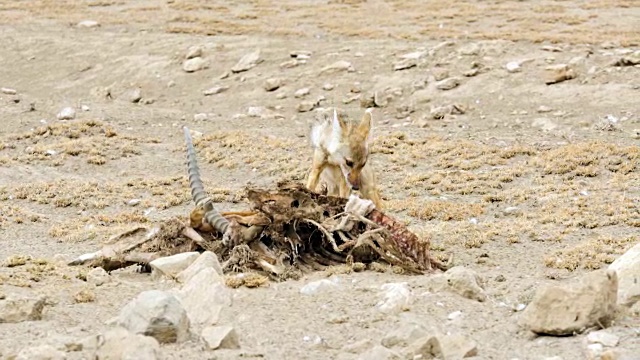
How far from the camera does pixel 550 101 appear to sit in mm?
17938

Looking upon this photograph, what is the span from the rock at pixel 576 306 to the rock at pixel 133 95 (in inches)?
696

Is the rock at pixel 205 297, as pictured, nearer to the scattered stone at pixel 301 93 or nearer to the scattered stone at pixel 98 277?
the scattered stone at pixel 98 277

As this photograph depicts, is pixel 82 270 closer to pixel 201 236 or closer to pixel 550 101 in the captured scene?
pixel 201 236

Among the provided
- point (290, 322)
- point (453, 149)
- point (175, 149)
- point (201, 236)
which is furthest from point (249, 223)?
point (175, 149)

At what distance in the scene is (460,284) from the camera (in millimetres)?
6484

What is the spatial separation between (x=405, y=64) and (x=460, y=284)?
14838mm

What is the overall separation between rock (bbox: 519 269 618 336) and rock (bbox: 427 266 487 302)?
93 centimetres

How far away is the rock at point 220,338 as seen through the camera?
514 cm

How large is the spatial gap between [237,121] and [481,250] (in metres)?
11.0

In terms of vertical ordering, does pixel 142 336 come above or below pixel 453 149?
above

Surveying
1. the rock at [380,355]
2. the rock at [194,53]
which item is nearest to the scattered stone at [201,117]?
the rock at [194,53]

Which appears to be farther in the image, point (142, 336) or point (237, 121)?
point (237, 121)

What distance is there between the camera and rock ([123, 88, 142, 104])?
72.7ft

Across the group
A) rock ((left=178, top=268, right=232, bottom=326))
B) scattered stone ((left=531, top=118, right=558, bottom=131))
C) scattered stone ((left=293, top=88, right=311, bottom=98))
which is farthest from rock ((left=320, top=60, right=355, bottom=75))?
rock ((left=178, top=268, right=232, bottom=326))
